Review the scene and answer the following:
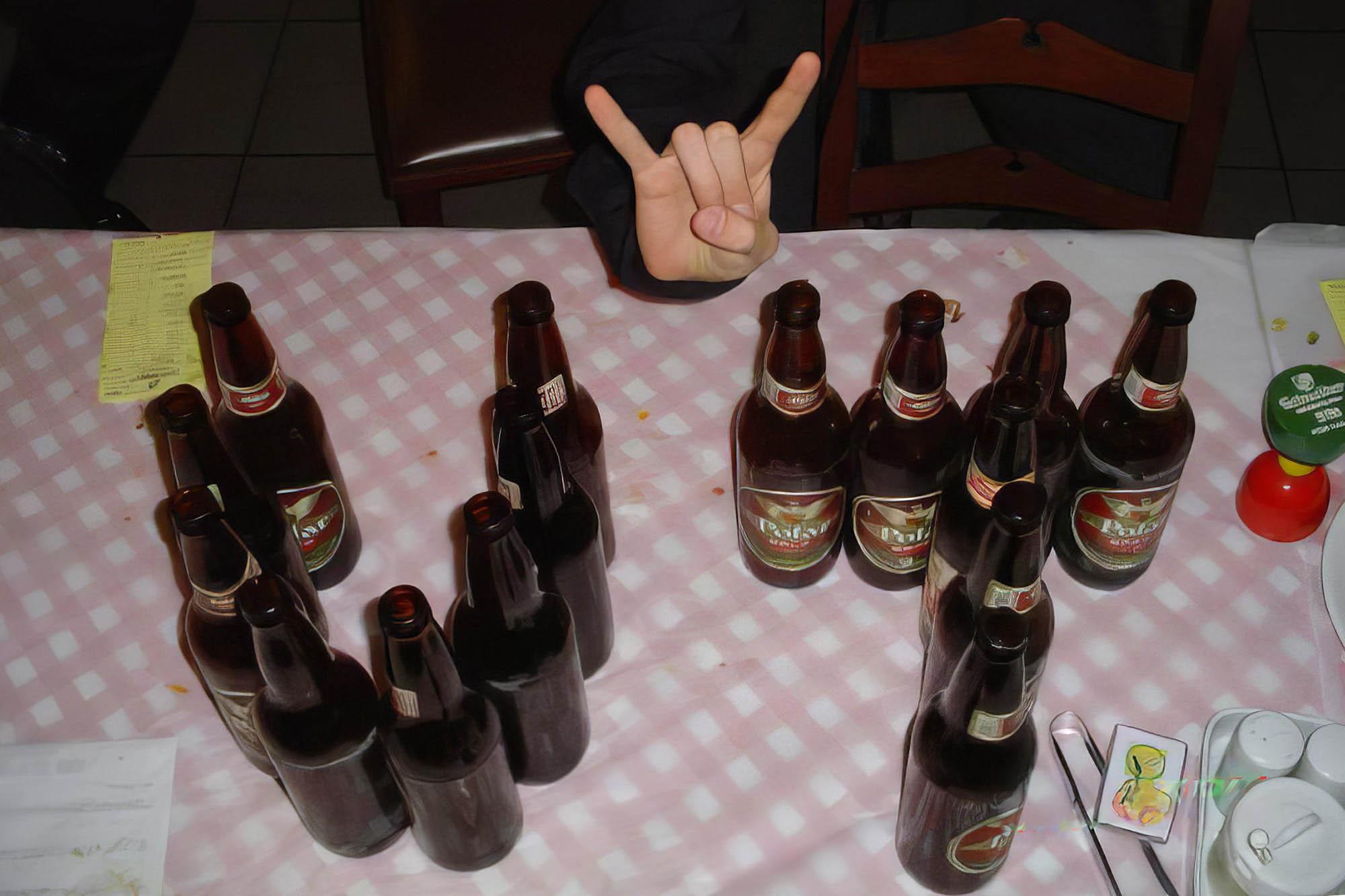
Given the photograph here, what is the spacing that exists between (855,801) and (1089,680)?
8.0 inches

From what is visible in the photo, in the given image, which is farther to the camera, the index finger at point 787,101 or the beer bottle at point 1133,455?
the index finger at point 787,101

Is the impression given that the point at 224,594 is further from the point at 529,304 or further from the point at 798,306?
the point at 798,306

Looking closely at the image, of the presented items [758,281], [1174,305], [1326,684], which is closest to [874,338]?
[758,281]

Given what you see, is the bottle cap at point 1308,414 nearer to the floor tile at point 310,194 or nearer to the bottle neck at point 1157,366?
the bottle neck at point 1157,366

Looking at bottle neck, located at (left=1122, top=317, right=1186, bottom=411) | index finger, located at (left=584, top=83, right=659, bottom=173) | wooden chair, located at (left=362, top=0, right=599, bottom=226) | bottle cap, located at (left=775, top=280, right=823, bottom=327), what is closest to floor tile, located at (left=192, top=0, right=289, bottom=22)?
wooden chair, located at (left=362, top=0, right=599, bottom=226)

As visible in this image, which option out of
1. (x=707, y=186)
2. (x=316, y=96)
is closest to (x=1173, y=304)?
(x=707, y=186)

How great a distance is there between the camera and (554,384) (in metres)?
0.79

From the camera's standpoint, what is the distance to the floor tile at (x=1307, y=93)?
87.8 inches

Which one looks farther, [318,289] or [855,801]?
[318,289]

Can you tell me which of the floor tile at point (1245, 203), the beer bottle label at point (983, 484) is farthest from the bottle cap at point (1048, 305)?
the floor tile at point (1245, 203)

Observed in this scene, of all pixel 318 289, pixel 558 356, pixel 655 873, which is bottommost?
pixel 655 873

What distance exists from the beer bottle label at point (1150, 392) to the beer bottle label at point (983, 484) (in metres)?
0.11

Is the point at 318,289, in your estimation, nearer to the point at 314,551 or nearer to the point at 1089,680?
the point at 314,551

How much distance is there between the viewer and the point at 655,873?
77cm
